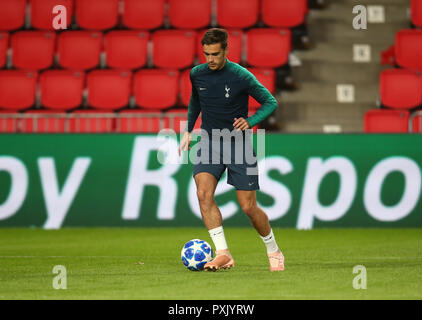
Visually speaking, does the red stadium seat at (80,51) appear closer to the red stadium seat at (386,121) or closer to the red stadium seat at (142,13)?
the red stadium seat at (142,13)

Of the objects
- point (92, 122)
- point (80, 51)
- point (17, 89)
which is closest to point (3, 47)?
point (17, 89)

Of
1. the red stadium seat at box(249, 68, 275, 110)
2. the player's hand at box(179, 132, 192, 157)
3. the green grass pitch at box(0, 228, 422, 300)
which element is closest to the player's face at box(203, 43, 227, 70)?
the player's hand at box(179, 132, 192, 157)

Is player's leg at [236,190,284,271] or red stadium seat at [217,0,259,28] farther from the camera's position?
red stadium seat at [217,0,259,28]

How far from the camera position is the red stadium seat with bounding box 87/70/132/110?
1517cm

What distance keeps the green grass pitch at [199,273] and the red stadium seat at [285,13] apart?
497 centimetres

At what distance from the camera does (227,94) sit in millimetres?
7949

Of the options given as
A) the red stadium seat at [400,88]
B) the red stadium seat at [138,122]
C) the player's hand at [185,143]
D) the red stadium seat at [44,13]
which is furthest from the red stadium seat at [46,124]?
the player's hand at [185,143]

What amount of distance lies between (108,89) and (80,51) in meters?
1.24

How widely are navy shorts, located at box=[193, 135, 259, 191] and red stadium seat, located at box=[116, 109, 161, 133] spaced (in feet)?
17.8

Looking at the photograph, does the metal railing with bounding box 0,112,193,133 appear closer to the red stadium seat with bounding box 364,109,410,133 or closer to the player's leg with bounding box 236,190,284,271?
the red stadium seat with bounding box 364,109,410,133

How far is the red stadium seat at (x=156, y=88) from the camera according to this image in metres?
15.2

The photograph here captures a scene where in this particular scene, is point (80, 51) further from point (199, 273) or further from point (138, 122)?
point (199, 273)
